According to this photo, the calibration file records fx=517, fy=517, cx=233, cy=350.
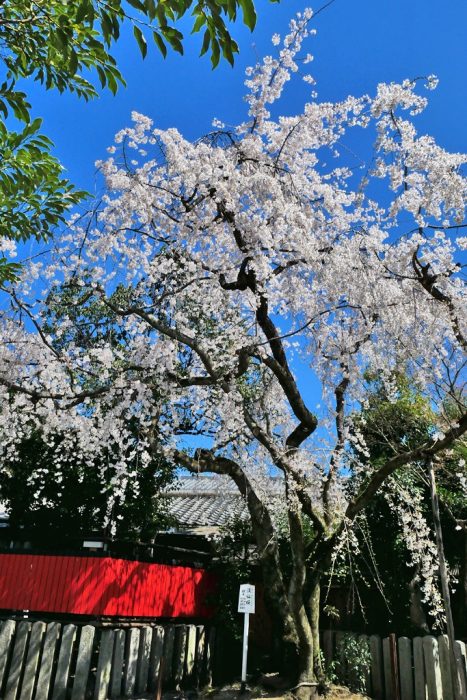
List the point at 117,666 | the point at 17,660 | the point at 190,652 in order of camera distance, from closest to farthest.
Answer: the point at 17,660, the point at 117,666, the point at 190,652

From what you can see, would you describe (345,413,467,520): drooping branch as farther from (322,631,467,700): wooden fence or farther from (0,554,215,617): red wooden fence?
(0,554,215,617): red wooden fence

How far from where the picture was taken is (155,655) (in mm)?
7387

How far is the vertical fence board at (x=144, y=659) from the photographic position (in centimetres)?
704

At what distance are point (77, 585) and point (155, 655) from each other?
5.09 ft

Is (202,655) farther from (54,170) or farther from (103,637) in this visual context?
(54,170)

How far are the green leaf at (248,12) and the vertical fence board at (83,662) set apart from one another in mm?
6777

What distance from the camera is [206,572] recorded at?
30.5 feet

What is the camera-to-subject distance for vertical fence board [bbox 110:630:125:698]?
664 centimetres

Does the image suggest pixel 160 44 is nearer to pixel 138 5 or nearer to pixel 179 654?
pixel 138 5

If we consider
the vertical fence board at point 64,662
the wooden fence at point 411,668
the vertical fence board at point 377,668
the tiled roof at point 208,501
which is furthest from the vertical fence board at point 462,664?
the vertical fence board at point 64,662

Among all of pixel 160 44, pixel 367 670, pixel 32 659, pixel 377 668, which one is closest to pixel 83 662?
pixel 32 659

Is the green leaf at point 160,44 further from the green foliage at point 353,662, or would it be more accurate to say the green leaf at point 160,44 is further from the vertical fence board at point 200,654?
the vertical fence board at point 200,654

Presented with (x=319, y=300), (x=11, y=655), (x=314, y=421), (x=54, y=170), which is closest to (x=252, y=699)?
(x=11, y=655)

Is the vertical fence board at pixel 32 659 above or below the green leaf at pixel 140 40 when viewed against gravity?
below
